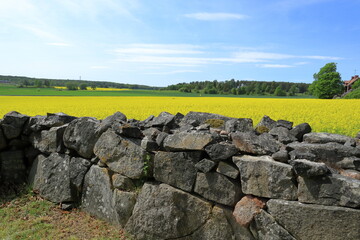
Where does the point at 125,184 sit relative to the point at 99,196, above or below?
above

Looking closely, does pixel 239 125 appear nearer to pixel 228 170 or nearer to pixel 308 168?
pixel 228 170

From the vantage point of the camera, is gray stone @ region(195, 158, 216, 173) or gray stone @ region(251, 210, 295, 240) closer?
gray stone @ region(251, 210, 295, 240)

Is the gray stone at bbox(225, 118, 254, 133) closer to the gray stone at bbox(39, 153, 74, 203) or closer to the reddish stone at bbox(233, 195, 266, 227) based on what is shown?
the reddish stone at bbox(233, 195, 266, 227)

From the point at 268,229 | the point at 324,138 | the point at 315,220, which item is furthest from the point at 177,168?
the point at 324,138

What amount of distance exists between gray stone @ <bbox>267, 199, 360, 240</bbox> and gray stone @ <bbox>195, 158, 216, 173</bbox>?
37.3 inches

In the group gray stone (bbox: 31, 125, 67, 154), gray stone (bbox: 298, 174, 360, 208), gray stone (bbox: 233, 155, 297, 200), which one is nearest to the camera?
gray stone (bbox: 298, 174, 360, 208)

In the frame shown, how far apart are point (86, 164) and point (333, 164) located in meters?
4.57

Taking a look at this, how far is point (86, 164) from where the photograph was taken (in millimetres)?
5977

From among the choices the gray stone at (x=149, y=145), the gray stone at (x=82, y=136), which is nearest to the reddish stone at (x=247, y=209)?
the gray stone at (x=149, y=145)

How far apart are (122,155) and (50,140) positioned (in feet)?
7.75

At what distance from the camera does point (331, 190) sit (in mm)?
3477

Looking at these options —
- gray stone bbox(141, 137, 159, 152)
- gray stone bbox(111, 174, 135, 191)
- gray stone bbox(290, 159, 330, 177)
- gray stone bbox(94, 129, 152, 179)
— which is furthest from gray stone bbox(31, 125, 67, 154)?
gray stone bbox(290, 159, 330, 177)

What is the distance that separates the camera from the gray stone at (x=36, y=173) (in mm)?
6630

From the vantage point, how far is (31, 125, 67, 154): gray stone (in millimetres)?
6418
